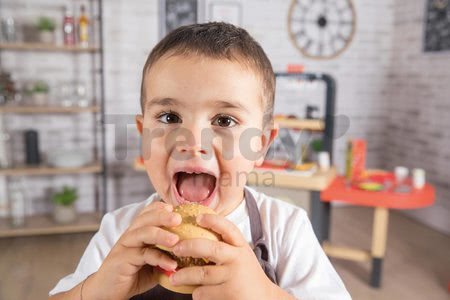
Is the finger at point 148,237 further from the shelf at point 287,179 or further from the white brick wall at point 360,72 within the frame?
the white brick wall at point 360,72

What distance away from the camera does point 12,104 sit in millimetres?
3635

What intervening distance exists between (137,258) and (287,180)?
200 cm

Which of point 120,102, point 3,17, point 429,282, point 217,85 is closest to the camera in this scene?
point 217,85

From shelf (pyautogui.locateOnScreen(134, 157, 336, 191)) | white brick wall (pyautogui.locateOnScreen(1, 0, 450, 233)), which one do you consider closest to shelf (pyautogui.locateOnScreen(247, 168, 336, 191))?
shelf (pyautogui.locateOnScreen(134, 157, 336, 191))

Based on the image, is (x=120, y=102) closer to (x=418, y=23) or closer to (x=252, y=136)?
(x=418, y=23)

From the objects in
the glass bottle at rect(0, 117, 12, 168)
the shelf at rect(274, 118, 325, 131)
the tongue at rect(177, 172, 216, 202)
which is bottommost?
the glass bottle at rect(0, 117, 12, 168)

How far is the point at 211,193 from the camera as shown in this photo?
88 cm

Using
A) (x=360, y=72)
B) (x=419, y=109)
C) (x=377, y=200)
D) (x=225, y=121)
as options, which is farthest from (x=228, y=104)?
(x=360, y=72)

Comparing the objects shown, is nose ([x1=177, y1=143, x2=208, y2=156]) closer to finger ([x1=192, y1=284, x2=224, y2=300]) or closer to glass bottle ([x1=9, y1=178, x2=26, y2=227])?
finger ([x1=192, y1=284, x2=224, y2=300])

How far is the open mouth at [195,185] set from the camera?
88 centimetres

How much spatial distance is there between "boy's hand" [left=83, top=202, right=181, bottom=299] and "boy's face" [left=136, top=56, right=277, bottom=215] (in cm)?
13

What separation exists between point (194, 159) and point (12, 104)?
3.31 meters

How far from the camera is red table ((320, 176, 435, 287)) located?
2.63 meters

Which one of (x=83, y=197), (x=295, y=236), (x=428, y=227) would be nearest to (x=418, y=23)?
(x=428, y=227)
